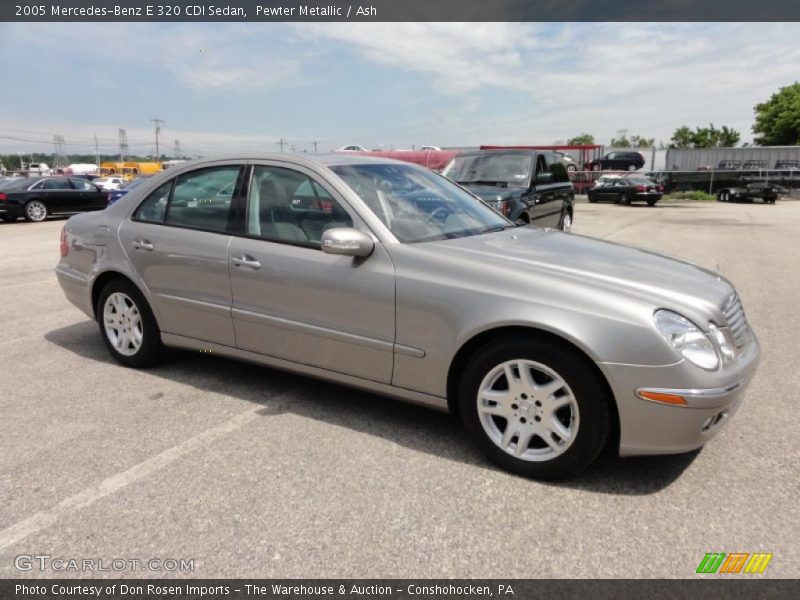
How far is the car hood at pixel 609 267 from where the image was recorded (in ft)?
9.17

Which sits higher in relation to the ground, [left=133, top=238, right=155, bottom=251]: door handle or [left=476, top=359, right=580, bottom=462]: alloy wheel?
[left=133, top=238, right=155, bottom=251]: door handle

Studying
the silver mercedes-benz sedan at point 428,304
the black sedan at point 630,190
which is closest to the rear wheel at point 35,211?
the silver mercedes-benz sedan at point 428,304

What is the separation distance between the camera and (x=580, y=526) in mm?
2529

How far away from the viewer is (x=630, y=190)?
27.5m

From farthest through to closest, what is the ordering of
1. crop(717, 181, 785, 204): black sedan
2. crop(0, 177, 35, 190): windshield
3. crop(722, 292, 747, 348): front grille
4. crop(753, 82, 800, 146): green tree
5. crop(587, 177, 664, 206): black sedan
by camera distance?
crop(753, 82, 800, 146): green tree
crop(717, 181, 785, 204): black sedan
crop(587, 177, 664, 206): black sedan
crop(0, 177, 35, 190): windshield
crop(722, 292, 747, 348): front grille

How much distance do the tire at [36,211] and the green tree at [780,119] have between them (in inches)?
2746

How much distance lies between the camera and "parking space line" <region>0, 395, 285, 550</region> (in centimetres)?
248

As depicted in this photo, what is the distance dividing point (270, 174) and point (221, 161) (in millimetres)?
466

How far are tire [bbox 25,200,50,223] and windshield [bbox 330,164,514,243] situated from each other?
1761 cm

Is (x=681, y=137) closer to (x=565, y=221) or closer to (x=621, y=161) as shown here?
(x=621, y=161)

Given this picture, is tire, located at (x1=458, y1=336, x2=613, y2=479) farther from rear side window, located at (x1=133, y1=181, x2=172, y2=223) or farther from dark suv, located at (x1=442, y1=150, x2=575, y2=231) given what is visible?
dark suv, located at (x1=442, y1=150, x2=575, y2=231)

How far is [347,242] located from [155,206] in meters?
1.84

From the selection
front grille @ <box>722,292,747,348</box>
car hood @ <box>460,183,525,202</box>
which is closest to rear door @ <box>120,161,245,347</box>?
front grille @ <box>722,292,747,348</box>

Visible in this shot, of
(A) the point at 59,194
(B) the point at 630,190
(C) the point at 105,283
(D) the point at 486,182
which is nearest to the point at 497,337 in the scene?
(C) the point at 105,283
